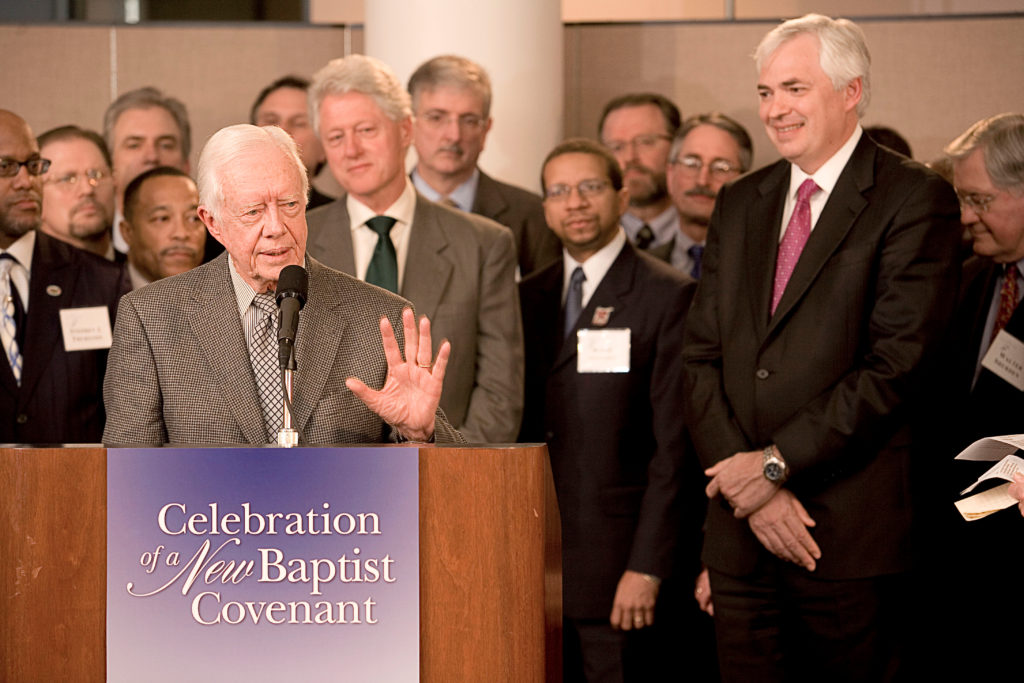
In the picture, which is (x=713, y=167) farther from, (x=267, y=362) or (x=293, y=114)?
(x=267, y=362)

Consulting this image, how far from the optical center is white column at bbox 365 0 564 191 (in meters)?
4.93

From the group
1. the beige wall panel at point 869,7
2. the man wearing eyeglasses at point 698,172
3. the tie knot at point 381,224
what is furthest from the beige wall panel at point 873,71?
the tie knot at point 381,224

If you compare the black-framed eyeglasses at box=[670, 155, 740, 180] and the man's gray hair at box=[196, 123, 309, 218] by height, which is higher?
the black-framed eyeglasses at box=[670, 155, 740, 180]

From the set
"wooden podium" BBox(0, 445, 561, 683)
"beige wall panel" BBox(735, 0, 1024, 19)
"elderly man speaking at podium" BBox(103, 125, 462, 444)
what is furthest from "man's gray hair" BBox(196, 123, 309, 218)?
"beige wall panel" BBox(735, 0, 1024, 19)

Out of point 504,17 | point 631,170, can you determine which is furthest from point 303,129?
point 631,170

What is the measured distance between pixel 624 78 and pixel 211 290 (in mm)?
3525

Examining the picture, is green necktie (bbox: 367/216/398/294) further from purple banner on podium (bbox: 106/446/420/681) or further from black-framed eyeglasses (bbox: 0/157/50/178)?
purple banner on podium (bbox: 106/446/420/681)

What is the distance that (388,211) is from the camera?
11.9 ft

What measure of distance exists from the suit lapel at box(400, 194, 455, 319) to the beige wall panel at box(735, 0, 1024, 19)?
2693 mm

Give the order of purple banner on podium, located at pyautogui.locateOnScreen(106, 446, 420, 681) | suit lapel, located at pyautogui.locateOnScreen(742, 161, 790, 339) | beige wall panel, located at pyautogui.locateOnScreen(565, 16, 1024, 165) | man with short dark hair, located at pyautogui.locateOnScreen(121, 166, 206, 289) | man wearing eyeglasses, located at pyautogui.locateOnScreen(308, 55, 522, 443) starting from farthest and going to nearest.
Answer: beige wall panel, located at pyautogui.locateOnScreen(565, 16, 1024, 165)
man with short dark hair, located at pyautogui.locateOnScreen(121, 166, 206, 289)
man wearing eyeglasses, located at pyautogui.locateOnScreen(308, 55, 522, 443)
suit lapel, located at pyautogui.locateOnScreen(742, 161, 790, 339)
purple banner on podium, located at pyautogui.locateOnScreen(106, 446, 420, 681)

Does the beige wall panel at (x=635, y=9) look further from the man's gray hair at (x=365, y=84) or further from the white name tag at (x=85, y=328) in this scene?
the white name tag at (x=85, y=328)

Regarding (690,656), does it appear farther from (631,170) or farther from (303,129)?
(303,129)

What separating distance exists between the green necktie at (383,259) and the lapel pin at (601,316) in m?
0.64

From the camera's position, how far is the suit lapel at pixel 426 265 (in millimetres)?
3490
